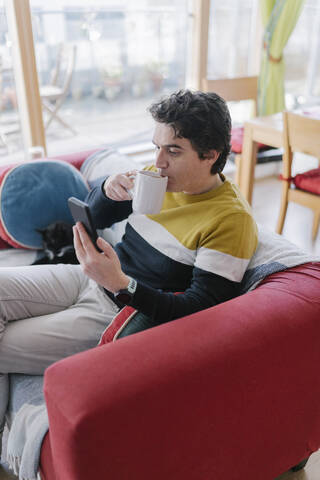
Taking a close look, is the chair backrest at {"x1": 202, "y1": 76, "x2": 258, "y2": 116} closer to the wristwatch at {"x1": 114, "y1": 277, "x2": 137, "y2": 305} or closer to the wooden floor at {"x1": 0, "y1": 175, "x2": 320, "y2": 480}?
the wooden floor at {"x1": 0, "y1": 175, "x2": 320, "y2": 480}

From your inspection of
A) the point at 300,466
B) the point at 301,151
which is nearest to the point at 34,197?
the point at 300,466

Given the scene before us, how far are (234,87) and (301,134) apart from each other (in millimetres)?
1019

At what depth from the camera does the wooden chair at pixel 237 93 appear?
10.5 ft

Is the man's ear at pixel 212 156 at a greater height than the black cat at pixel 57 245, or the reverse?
the man's ear at pixel 212 156

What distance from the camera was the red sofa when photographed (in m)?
0.83

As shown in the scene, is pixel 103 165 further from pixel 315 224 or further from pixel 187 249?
pixel 315 224

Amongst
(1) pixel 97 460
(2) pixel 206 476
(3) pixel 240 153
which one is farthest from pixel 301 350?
(3) pixel 240 153

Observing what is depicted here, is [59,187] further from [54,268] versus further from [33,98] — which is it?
[33,98]

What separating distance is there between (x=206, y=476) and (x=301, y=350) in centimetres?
37

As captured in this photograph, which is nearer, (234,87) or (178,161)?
(178,161)

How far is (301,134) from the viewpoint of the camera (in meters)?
2.50

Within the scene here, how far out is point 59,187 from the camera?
1946 mm

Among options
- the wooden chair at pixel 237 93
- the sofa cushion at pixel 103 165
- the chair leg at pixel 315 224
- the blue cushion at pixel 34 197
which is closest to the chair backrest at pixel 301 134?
the chair leg at pixel 315 224

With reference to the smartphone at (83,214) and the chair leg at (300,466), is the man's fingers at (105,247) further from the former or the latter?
the chair leg at (300,466)
